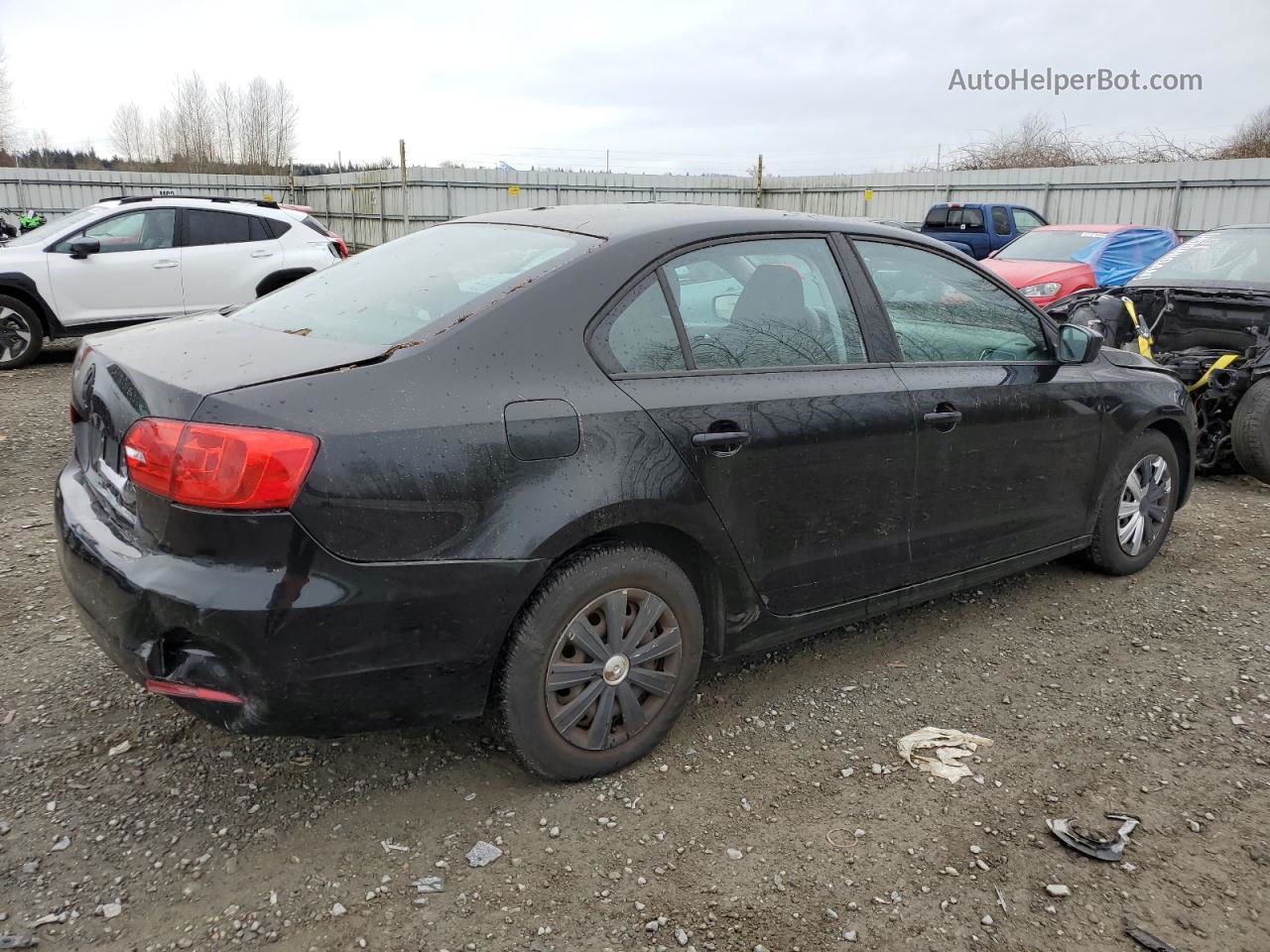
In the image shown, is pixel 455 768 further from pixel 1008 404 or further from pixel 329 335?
pixel 1008 404

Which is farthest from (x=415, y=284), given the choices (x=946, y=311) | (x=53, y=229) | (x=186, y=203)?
(x=53, y=229)

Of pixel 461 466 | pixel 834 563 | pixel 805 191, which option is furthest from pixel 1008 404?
pixel 805 191

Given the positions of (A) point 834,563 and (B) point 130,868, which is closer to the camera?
(B) point 130,868

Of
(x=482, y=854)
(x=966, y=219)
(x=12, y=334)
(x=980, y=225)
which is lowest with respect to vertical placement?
(x=482, y=854)

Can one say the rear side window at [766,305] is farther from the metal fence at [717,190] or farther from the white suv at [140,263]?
the metal fence at [717,190]

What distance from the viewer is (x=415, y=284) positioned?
307 cm

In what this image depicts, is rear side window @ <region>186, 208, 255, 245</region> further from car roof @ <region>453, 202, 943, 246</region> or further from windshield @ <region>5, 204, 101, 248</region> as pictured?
car roof @ <region>453, 202, 943, 246</region>

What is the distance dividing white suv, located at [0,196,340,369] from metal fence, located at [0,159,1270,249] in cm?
1091

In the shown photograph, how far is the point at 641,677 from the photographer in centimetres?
292

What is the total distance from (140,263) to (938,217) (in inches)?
551

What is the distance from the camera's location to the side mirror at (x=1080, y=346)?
4.05m

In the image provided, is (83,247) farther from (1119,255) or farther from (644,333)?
(1119,255)

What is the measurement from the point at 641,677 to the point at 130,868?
1410 millimetres

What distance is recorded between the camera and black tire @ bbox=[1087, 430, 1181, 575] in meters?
4.42
